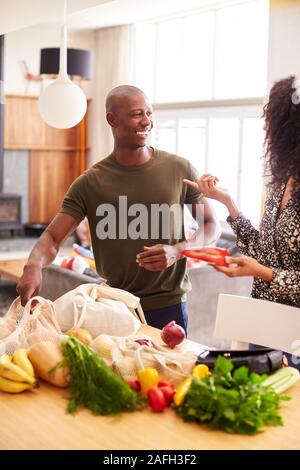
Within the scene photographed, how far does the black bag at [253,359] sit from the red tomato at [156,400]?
0.61 ft

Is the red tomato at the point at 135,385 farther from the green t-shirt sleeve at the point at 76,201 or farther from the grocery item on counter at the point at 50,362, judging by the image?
the green t-shirt sleeve at the point at 76,201

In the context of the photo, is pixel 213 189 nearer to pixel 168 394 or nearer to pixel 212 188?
pixel 212 188

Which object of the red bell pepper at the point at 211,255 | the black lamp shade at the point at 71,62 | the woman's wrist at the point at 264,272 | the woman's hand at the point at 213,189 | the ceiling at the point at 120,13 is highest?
the ceiling at the point at 120,13

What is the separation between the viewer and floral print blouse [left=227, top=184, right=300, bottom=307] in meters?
2.16

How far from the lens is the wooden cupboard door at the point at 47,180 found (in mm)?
8766

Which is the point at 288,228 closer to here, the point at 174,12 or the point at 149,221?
the point at 149,221

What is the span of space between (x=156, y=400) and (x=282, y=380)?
353 millimetres

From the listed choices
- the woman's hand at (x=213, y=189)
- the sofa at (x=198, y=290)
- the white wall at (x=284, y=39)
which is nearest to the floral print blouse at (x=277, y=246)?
the woman's hand at (x=213, y=189)

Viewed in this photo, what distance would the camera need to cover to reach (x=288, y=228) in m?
2.20

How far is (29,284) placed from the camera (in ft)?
7.14

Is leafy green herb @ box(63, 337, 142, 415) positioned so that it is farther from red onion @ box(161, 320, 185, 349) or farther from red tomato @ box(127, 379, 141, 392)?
red onion @ box(161, 320, 185, 349)

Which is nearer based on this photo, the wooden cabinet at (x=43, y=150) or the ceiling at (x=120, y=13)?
the ceiling at (x=120, y=13)

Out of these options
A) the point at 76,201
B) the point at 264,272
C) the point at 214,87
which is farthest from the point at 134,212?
the point at 214,87

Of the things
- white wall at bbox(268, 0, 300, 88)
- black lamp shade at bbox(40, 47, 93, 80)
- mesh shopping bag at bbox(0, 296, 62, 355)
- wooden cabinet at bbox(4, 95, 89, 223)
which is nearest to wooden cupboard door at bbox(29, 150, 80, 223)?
wooden cabinet at bbox(4, 95, 89, 223)
